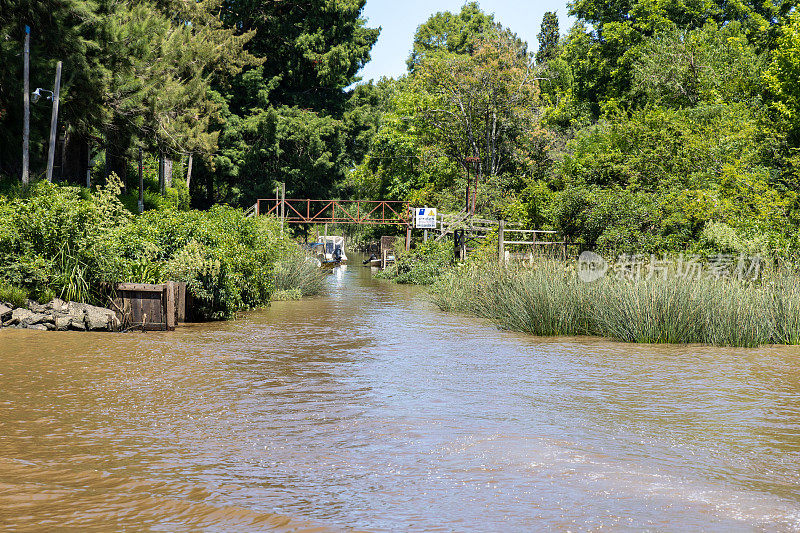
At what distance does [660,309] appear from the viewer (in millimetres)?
16094

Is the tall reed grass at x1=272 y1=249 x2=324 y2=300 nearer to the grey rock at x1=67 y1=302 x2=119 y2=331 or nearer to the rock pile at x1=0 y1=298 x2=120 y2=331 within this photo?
the grey rock at x1=67 y1=302 x2=119 y2=331

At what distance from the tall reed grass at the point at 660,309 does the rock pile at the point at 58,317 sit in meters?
9.31

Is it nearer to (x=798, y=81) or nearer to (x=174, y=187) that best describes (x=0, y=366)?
(x=798, y=81)

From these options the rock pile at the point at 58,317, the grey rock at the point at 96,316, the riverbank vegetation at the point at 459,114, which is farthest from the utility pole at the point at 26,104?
the grey rock at the point at 96,316

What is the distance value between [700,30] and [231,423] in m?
47.8

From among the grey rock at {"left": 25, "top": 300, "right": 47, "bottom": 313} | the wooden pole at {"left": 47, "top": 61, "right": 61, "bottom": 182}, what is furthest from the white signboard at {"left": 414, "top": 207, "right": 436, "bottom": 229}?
the grey rock at {"left": 25, "top": 300, "right": 47, "bottom": 313}

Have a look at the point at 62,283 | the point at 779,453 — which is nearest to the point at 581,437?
the point at 779,453

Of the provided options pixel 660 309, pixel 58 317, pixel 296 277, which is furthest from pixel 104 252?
pixel 296 277

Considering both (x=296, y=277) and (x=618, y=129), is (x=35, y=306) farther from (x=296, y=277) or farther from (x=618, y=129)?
(x=618, y=129)

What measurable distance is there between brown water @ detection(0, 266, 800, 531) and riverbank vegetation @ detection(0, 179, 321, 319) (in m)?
1.91

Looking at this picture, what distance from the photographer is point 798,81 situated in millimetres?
29250

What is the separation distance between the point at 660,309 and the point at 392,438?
952 centimetres

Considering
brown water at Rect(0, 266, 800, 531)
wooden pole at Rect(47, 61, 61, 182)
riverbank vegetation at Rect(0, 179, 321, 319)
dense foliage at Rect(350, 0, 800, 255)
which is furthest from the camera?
dense foliage at Rect(350, 0, 800, 255)

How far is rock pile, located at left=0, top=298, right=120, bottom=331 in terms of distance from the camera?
52.3 ft
